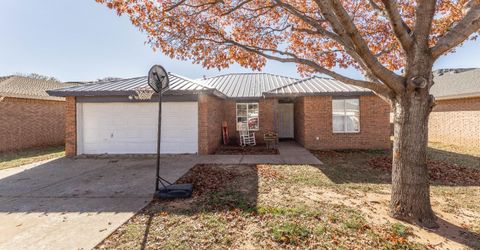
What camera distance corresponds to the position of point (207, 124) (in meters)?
10.3

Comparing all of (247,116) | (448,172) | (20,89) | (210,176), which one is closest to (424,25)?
(448,172)

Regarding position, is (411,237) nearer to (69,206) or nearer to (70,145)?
(69,206)

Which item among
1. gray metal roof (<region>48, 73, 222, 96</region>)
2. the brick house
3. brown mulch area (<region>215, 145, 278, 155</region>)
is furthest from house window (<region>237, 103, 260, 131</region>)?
gray metal roof (<region>48, 73, 222, 96</region>)

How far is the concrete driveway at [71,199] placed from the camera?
352cm

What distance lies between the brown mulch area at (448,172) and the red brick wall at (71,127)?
12902 mm

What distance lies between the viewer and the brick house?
10.2 meters

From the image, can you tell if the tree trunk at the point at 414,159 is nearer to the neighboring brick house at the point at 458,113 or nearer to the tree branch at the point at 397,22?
the tree branch at the point at 397,22

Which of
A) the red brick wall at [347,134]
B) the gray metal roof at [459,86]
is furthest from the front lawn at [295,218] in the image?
the gray metal roof at [459,86]

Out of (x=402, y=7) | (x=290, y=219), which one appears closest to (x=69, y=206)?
(x=290, y=219)

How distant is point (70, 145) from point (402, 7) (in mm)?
14244

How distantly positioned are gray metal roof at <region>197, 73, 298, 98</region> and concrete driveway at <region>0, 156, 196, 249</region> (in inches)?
263

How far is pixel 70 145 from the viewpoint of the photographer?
10.3 metres

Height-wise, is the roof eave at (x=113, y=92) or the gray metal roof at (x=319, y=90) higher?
the gray metal roof at (x=319, y=90)

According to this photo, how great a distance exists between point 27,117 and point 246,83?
1379 cm
